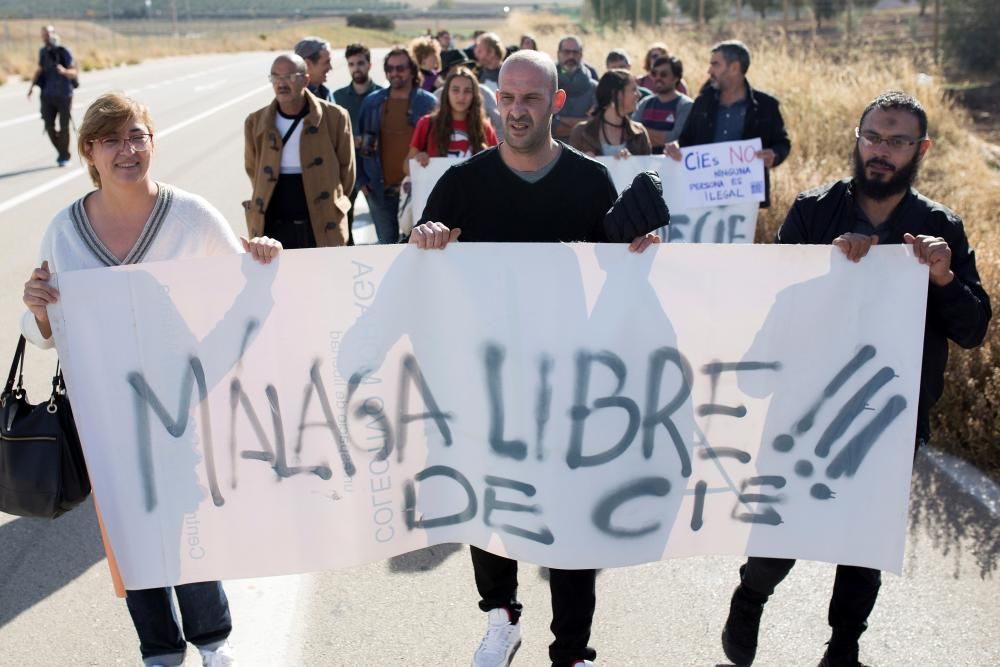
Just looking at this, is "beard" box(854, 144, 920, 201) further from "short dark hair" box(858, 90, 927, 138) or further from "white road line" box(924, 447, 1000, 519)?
"white road line" box(924, 447, 1000, 519)

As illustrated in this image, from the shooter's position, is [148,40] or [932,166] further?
[148,40]

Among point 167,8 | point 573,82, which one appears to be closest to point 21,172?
point 573,82

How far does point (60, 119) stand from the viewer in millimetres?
14320

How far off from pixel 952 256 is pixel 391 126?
4683mm

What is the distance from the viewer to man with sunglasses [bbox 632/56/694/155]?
24.2ft

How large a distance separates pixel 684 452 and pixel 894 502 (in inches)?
24.4

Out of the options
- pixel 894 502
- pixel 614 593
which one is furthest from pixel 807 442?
pixel 614 593

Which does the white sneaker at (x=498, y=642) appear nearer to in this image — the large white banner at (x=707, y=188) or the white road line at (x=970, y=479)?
the white road line at (x=970, y=479)

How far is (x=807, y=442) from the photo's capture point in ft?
10.2

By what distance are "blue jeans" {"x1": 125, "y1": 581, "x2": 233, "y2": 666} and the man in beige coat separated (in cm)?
264

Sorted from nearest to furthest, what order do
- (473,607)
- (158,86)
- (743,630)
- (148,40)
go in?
(743,630) → (473,607) → (158,86) → (148,40)

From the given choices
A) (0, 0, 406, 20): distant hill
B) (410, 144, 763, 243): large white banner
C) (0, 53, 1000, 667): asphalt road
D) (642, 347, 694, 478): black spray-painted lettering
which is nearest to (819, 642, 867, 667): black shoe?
(0, 53, 1000, 667): asphalt road

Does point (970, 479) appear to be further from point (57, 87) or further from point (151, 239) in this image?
point (57, 87)

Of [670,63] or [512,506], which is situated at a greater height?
[670,63]
